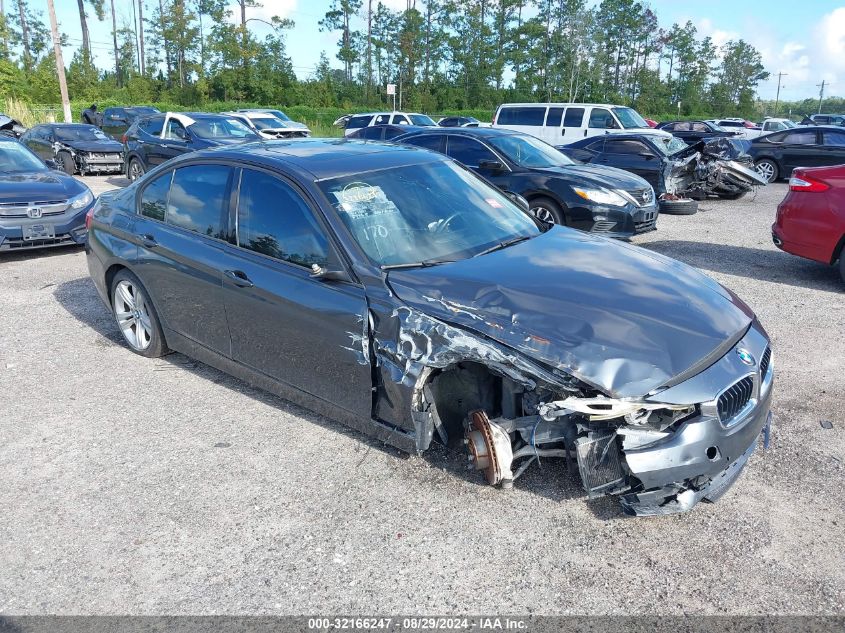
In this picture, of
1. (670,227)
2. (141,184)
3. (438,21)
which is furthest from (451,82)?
(141,184)

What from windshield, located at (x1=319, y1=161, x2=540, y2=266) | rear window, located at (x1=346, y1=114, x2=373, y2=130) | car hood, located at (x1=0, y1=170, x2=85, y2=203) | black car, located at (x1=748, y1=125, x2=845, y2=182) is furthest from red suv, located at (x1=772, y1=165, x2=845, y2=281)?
rear window, located at (x1=346, y1=114, x2=373, y2=130)

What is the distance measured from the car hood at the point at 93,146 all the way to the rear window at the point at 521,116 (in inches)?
425

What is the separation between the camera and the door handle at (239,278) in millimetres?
4203

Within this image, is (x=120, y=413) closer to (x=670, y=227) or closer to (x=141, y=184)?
(x=141, y=184)

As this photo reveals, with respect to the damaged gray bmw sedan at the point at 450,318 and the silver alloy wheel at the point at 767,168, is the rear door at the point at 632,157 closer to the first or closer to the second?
the silver alloy wheel at the point at 767,168

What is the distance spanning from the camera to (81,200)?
9.16 m

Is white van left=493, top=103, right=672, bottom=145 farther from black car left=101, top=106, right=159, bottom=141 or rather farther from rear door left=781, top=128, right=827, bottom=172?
black car left=101, top=106, right=159, bottom=141

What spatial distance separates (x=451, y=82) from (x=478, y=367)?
210ft

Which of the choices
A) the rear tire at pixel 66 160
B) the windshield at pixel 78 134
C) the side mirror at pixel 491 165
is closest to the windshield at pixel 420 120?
the windshield at pixel 78 134

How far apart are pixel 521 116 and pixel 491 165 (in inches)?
456

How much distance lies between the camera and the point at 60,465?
3.93 meters

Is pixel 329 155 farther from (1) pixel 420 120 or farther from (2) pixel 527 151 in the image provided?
(1) pixel 420 120

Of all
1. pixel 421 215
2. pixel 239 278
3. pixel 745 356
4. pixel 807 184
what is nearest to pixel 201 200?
pixel 239 278

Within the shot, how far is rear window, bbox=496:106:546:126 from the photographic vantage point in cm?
2003
